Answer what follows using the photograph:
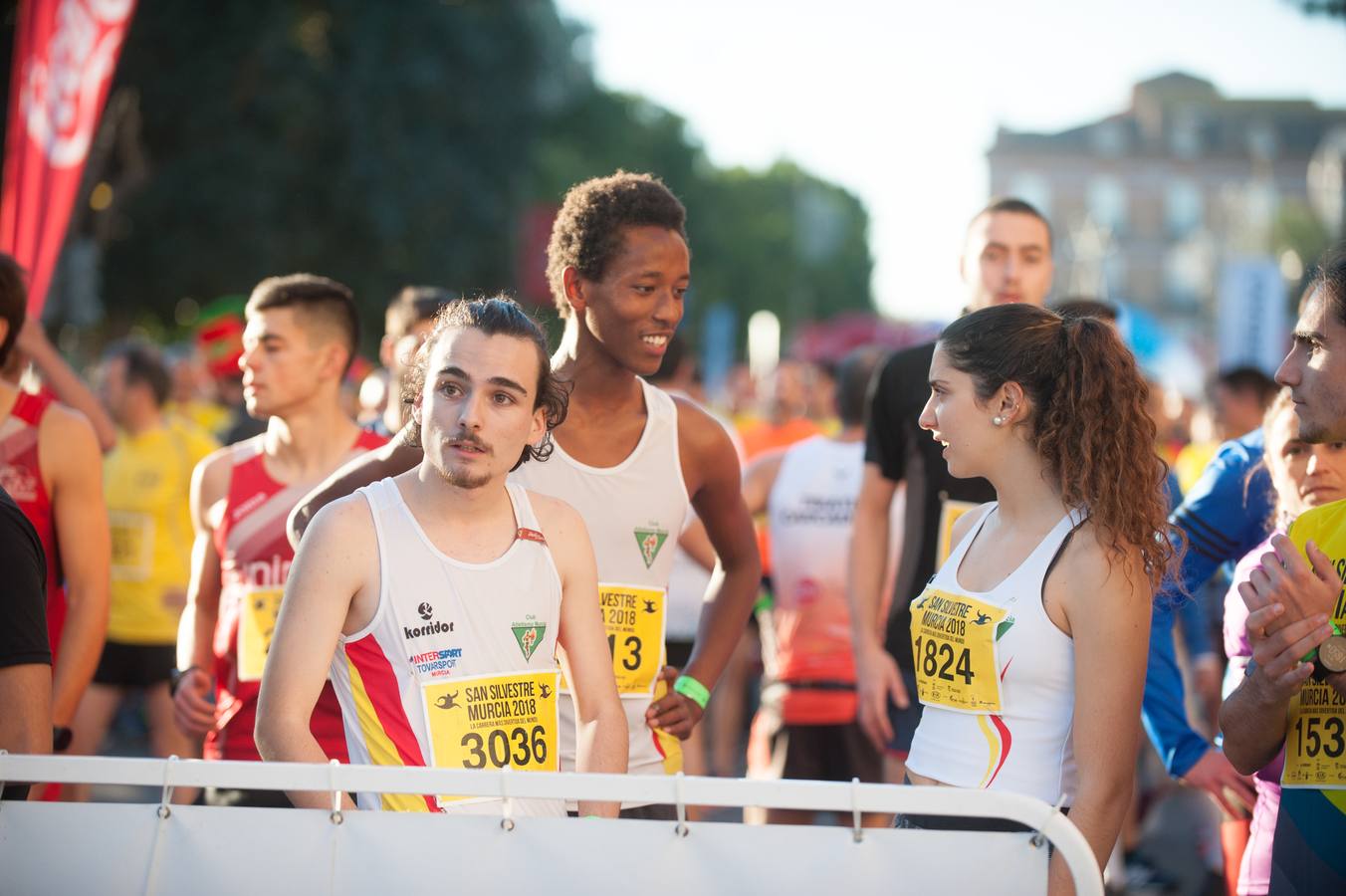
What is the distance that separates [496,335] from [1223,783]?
2194 mm

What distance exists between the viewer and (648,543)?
4.30 m

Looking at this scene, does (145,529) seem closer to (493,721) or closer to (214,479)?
(214,479)

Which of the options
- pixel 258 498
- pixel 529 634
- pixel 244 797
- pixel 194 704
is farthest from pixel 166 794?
pixel 244 797

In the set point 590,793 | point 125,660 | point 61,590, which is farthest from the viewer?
point 125,660

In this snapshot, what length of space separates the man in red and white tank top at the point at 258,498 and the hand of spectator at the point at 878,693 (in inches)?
68.3

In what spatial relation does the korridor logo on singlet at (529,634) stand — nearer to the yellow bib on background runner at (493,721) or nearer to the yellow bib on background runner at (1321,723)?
the yellow bib on background runner at (493,721)

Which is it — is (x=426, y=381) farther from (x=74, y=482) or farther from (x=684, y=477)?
(x=74, y=482)

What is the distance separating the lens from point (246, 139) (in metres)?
25.6

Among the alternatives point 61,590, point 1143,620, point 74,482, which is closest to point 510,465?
point 1143,620

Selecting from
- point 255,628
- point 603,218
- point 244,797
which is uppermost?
point 603,218

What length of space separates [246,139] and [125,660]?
62.9 ft

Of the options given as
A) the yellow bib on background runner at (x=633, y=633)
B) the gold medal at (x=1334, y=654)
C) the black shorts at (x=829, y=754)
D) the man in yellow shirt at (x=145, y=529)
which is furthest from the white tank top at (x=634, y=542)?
the man in yellow shirt at (x=145, y=529)

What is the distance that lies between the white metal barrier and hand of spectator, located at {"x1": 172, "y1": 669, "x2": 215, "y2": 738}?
80.7 inches

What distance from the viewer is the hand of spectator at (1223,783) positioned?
13.0ft
